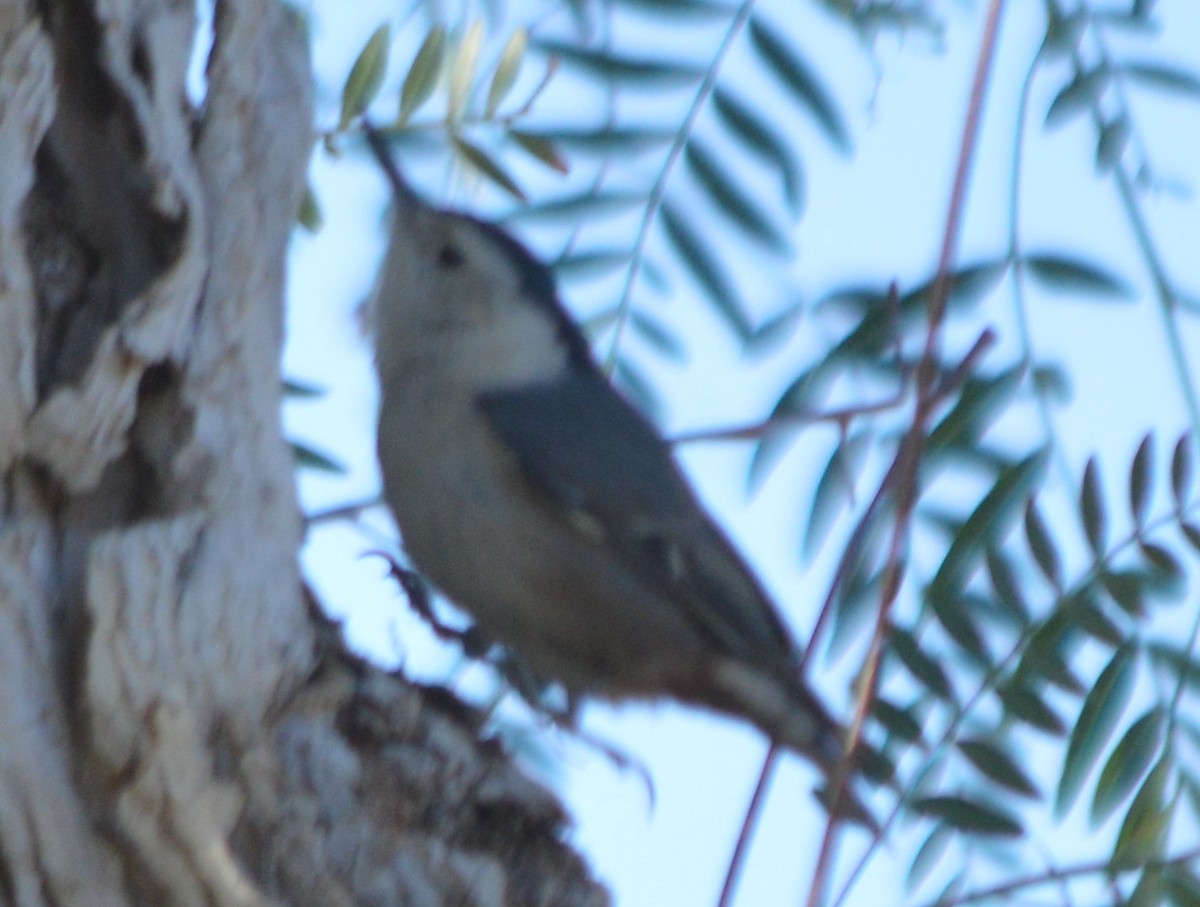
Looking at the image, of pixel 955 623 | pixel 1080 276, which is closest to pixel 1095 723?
pixel 955 623

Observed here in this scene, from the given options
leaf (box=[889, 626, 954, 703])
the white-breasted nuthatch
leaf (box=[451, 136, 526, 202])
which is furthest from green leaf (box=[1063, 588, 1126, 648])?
leaf (box=[451, 136, 526, 202])

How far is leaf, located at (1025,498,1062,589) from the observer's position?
163 centimetres

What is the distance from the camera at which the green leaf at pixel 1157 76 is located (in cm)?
194

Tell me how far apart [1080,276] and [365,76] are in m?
0.76

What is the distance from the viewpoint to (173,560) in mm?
1355

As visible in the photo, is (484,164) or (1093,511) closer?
(1093,511)

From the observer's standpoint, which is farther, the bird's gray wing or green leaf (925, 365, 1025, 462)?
the bird's gray wing

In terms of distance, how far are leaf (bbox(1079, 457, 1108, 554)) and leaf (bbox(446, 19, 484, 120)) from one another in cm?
75

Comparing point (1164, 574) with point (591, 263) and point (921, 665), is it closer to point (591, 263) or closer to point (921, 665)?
point (921, 665)

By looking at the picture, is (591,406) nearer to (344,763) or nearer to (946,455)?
(946,455)

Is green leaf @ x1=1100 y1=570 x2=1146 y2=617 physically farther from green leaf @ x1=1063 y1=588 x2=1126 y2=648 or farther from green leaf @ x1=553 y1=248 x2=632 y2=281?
green leaf @ x1=553 y1=248 x2=632 y2=281

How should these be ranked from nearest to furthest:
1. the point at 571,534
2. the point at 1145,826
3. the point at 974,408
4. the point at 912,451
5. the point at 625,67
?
1. the point at 912,451
2. the point at 1145,826
3. the point at 974,408
4. the point at 625,67
5. the point at 571,534

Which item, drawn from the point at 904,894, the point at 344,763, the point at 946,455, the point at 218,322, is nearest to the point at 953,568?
the point at 946,455

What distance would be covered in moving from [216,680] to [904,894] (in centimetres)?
64
